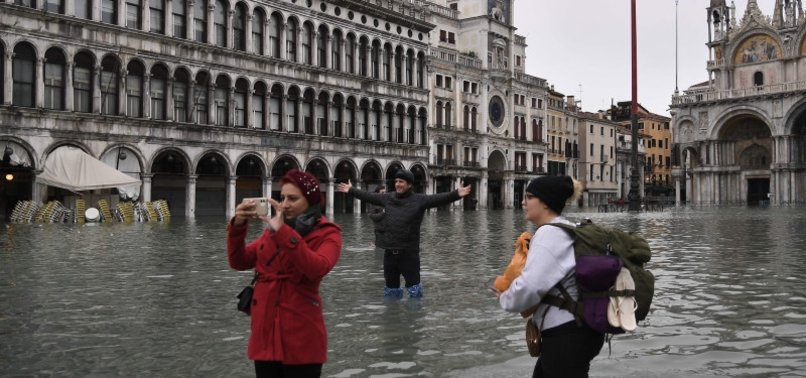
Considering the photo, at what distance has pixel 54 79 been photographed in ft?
111

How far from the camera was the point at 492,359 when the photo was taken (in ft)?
21.8

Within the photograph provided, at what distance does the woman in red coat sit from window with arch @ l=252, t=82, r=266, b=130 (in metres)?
40.0

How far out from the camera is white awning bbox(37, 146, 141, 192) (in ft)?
102

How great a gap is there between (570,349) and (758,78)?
3195 inches

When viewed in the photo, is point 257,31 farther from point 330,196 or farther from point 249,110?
point 330,196

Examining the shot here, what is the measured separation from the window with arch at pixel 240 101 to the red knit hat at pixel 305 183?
3922cm

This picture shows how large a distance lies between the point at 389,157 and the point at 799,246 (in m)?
36.4

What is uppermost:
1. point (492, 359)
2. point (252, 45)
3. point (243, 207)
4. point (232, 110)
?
point (252, 45)

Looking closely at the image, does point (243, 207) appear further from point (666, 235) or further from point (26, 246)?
point (666, 235)

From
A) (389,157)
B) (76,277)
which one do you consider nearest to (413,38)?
(389,157)

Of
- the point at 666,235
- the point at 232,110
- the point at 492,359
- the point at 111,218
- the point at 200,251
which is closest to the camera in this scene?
the point at 492,359

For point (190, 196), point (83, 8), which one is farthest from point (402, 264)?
point (190, 196)

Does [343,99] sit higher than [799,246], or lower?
higher

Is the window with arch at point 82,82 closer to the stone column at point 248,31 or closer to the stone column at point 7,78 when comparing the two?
the stone column at point 7,78
